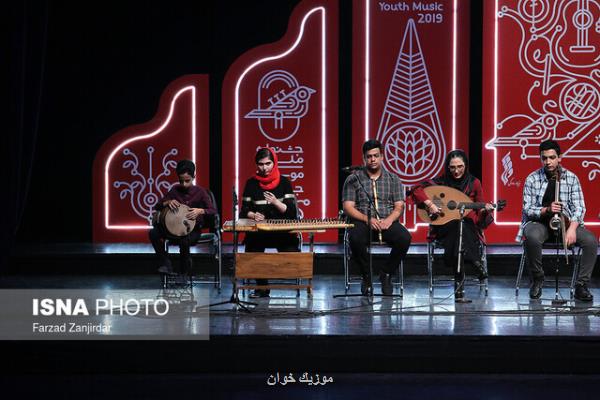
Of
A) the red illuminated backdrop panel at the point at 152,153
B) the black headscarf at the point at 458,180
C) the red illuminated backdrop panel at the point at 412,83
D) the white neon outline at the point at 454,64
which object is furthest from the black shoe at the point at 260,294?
the white neon outline at the point at 454,64

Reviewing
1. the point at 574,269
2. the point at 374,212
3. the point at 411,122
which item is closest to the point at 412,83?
the point at 411,122

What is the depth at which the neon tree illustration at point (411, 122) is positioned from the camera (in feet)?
27.1

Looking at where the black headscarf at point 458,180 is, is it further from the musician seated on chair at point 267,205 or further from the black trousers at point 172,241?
the black trousers at point 172,241

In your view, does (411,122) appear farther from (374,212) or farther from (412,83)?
(374,212)

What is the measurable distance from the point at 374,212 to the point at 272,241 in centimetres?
81

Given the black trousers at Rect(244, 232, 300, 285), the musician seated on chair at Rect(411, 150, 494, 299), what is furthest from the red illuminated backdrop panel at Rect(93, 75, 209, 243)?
the musician seated on chair at Rect(411, 150, 494, 299)

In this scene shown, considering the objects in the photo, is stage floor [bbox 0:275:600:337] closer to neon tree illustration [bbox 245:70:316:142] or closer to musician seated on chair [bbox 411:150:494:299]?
musician seated on chair [bbox 411:150:494:299]

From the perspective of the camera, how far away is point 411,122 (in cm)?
832

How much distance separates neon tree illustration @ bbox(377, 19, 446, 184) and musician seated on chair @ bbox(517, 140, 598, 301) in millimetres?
2088

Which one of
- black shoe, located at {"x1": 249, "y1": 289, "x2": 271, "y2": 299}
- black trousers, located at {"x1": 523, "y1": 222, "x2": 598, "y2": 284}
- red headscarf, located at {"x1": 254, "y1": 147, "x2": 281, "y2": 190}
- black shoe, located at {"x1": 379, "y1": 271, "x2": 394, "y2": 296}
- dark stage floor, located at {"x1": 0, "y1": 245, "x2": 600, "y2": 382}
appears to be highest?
red headscarf, located at {"x1": 254, "y1": 147, "x2": 281, "y2": 190}

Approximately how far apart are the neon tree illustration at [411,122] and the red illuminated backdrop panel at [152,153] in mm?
1826

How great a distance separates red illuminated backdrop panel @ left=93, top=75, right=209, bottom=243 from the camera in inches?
329

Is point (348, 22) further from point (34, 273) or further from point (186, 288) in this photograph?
point (34, 273)

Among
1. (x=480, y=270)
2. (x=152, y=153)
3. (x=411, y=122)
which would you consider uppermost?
(x=411, y=122)
